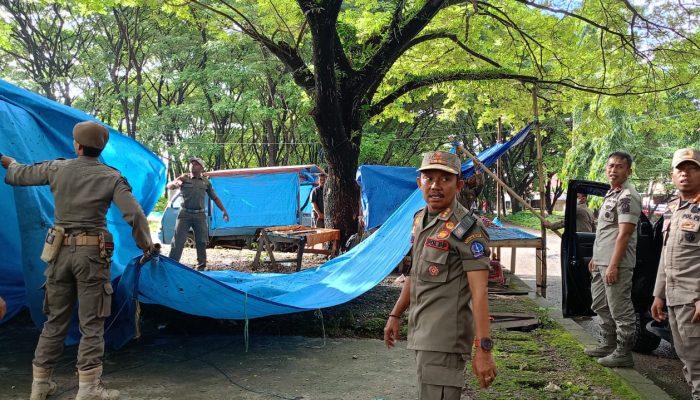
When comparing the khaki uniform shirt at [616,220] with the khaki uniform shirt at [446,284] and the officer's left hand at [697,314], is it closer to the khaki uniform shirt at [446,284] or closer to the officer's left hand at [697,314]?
the officer's left hand at [697,314]

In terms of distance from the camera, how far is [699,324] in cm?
275

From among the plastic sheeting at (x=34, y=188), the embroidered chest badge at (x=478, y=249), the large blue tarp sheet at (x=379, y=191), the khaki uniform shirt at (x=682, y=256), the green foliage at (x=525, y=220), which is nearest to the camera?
the embroidered chest badge at (x=478, y=249)

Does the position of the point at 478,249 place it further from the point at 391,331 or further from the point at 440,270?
the point at 391,331

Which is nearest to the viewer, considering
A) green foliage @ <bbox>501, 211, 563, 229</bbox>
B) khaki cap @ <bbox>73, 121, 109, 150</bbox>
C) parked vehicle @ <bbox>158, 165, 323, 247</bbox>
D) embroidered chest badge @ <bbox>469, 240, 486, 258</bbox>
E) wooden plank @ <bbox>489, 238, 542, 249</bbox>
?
embroidered chest badge @ <bbox>469, 240, 486, 258</bbox>

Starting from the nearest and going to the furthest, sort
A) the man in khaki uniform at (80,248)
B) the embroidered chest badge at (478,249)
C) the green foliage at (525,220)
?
1. the embroidered chest badge at (478,249)
2. the man in khaki uniform at (80,248)
3. the green foliage at (525,220)

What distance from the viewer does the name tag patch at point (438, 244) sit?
2219 millimetres

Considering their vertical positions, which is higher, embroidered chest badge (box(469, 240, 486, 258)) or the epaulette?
the epaulette

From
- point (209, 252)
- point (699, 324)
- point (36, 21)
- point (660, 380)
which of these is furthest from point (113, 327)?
point (36, 21)

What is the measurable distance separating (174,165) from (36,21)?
8.87m

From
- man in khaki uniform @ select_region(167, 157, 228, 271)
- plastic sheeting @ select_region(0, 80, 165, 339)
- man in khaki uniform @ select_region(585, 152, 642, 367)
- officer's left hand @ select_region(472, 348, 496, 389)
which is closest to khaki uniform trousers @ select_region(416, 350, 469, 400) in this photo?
officer's left hand @ select_region(472, 348, 496, 389)

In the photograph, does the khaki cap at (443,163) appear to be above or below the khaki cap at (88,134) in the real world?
below

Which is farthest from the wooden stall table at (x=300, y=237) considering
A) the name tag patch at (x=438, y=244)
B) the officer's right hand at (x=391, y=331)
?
the name tag patch at (x=438, y=244)

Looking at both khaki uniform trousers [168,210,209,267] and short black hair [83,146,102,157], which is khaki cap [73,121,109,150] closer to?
short black hair [83,146,102,157]

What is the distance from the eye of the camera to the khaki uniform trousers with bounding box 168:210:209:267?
7340 mm
